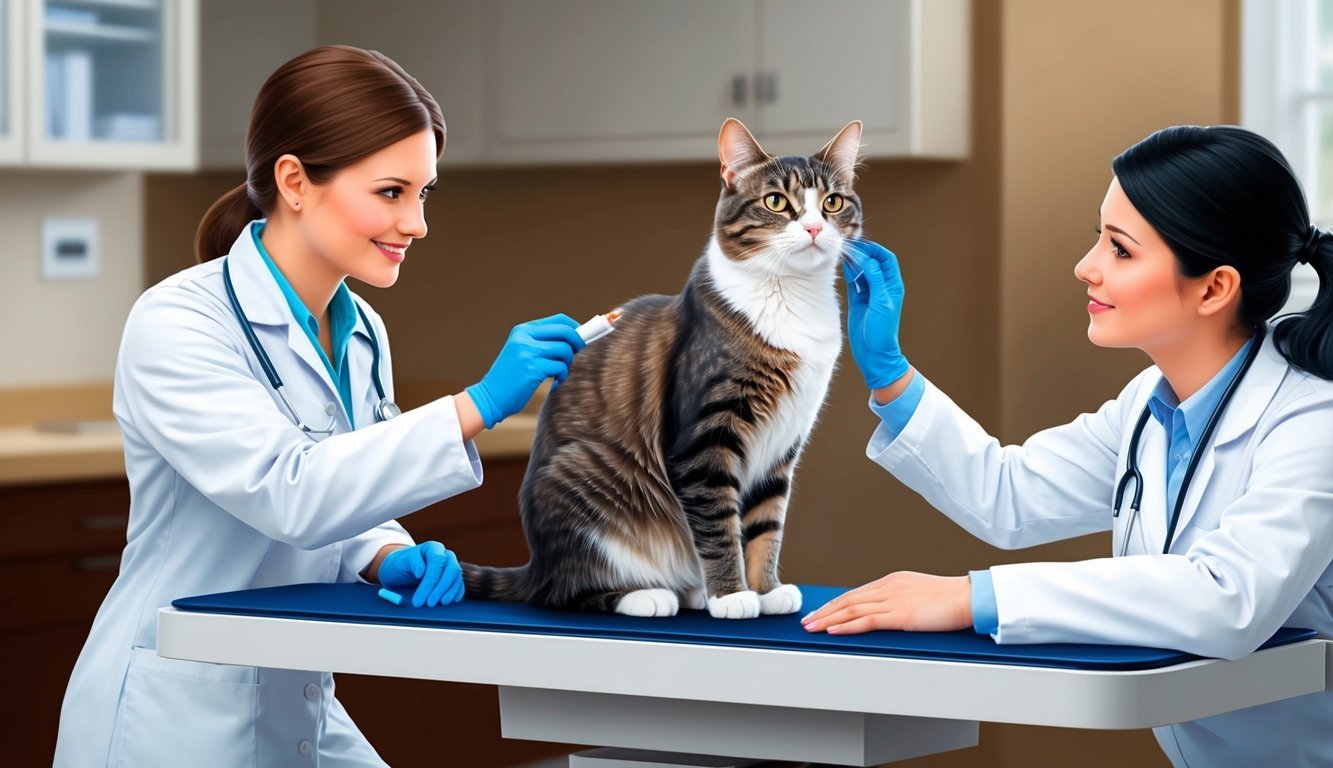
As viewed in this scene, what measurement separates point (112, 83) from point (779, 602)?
243 cm

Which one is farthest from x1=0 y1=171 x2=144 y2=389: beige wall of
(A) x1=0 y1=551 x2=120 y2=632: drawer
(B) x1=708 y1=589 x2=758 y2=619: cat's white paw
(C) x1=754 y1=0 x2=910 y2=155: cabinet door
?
(B) x1=708 y1=589 x2=758 y2=619: cat's white paw

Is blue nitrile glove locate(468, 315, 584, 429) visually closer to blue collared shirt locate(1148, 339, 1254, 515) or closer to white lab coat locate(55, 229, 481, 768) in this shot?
white lab coat locate(55, 229, 481, 768)

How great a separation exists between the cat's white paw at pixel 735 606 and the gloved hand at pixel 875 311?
33 cm

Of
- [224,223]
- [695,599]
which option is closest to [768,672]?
[695,599]

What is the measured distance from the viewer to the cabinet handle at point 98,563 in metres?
2.73

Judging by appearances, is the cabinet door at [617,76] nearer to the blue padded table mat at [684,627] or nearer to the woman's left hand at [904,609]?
the blue padded table mat at [684,627]

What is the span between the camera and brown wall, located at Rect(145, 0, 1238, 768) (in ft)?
10.5

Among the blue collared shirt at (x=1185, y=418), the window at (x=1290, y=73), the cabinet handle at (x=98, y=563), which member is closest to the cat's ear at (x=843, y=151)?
the blue collared shirt at (x=1185, y=418)

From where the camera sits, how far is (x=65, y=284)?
3.52 m

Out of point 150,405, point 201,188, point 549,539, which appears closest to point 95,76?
point 201,188

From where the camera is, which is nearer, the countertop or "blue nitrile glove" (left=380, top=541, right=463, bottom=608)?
"blue nitrile glove" (left=380, top=541, right=463, bottom=608)

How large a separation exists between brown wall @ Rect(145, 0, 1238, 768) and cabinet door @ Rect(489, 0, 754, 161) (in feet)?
0.94

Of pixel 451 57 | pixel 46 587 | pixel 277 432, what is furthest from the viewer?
pixel 451 57

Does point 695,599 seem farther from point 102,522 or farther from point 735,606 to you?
point 102,522
